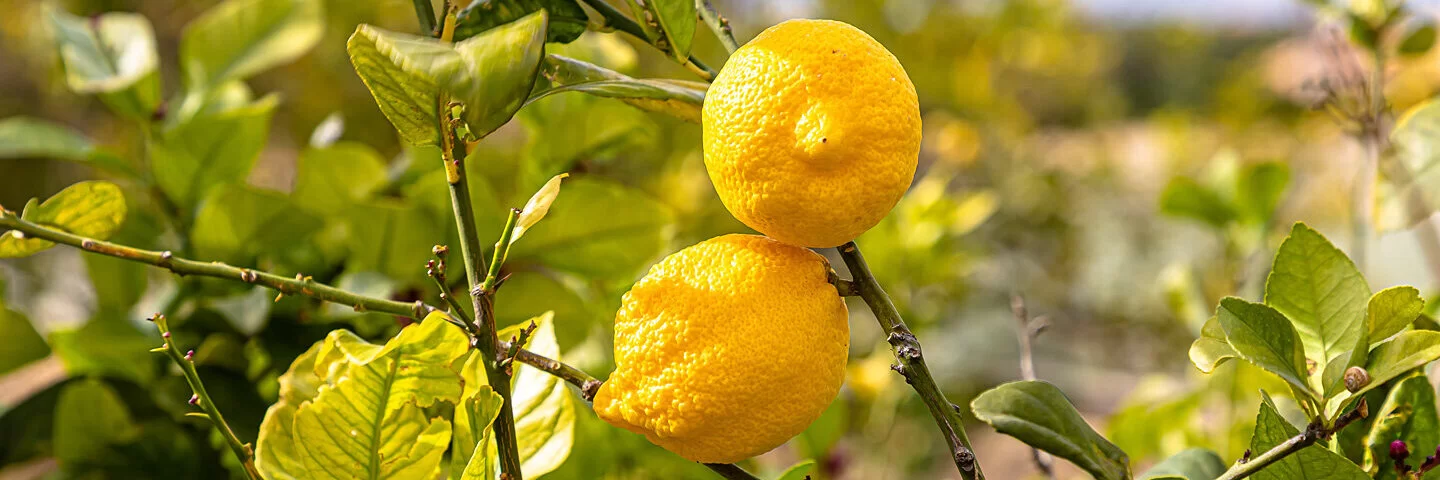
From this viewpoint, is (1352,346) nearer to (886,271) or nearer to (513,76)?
(513,76)

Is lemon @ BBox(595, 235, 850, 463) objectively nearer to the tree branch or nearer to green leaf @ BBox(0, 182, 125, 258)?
the tree branch

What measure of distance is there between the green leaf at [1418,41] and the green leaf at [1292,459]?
524mm

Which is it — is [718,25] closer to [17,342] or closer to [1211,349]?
[1211,349]

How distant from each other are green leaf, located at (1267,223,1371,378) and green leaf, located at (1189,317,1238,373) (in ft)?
0.08

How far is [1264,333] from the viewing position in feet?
0.98

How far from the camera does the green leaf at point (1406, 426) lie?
1.22 feet

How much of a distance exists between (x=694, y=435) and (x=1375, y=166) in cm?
51

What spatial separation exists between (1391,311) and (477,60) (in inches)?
11.5

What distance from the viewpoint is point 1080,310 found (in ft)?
8.41

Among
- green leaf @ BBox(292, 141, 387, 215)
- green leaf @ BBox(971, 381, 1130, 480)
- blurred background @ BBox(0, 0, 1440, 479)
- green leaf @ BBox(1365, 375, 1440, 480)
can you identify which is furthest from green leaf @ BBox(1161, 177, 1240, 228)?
green leaf @ BBox(292, 141, 387, 215)

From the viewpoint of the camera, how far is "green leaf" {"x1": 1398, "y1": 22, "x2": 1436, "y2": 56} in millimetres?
684

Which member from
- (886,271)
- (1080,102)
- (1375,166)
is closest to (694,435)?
(1375,166)

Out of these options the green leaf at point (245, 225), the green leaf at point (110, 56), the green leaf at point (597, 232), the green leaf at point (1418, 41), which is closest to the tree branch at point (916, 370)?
the green leaf at point (597, 232)

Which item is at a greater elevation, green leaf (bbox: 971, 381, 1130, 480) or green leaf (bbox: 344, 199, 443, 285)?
green leaf (bbox: 344, 199, 443, 285)
